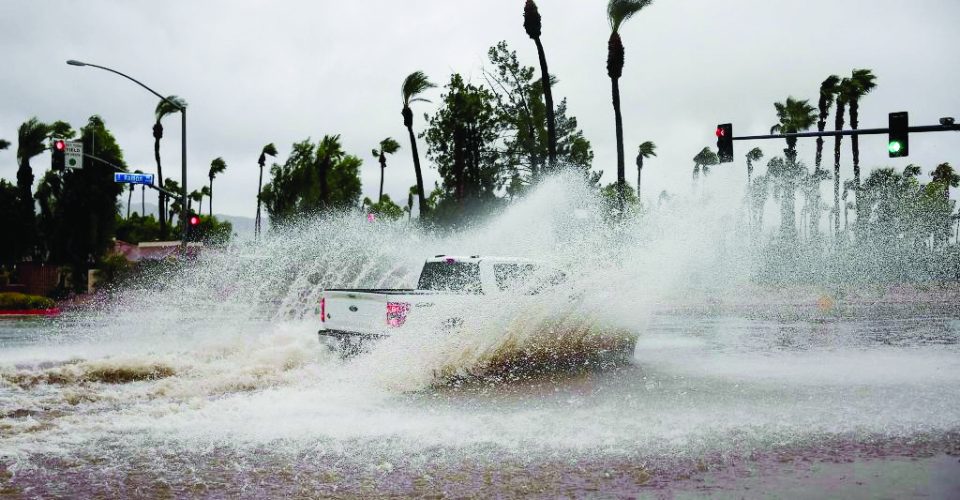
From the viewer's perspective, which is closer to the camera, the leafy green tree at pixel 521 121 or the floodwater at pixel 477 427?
the floodwater at pixel 477 427

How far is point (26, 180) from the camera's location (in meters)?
47.3

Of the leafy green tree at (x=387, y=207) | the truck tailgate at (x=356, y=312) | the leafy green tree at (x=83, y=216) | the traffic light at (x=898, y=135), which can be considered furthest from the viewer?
the leafy green tree at (x=387, y=207)

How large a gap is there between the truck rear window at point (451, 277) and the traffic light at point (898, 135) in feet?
44.7

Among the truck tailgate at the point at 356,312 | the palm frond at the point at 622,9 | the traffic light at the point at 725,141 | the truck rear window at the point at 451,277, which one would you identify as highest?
the palm frond at the point at 622,9

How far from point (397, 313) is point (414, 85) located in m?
35.7

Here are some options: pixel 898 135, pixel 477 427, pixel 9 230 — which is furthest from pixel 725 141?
pixel 9 230

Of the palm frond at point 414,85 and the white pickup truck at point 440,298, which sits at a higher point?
the palm frond at point 414,85

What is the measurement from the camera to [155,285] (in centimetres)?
3631

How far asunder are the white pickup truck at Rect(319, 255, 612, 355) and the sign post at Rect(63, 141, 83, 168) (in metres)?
18.2

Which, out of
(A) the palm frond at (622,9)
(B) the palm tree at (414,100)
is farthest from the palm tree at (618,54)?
(B) the palm tree at (414,100)

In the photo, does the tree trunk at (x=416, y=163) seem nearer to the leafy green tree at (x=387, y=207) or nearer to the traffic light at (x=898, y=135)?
the traffic light at (x=898, y=135)

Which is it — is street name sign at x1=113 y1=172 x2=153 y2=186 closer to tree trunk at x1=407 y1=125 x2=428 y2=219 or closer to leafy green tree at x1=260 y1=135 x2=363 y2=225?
tree trunk at x1=407 y1=125 x2=428 y2=219

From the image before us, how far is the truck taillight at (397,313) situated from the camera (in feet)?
34.6

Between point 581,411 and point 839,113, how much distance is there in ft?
150
